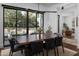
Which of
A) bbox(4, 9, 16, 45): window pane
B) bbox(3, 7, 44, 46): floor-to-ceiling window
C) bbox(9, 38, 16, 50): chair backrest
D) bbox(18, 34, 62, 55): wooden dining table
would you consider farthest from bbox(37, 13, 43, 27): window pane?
bbox(9, 38, 16, 50): chair backrest

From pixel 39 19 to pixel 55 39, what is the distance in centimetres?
49

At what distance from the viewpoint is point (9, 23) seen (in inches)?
62.8

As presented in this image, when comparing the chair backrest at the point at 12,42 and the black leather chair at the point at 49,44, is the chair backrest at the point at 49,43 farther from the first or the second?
the chair backrest at the point at 12,42

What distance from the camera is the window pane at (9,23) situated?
5.12ft

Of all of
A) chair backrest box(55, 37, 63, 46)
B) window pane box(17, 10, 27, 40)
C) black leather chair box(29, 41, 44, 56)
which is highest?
window pane box(17, 10, 27, 40)

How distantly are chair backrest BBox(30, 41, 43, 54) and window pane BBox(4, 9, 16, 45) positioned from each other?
1.34 ft

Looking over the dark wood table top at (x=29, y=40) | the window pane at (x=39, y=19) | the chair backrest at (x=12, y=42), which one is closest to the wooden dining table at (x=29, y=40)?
the dark wood table top at (x=29, y=40)

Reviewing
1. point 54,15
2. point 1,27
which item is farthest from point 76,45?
point 1,27

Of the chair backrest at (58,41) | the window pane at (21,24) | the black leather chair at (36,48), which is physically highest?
the window pane at (21,24)

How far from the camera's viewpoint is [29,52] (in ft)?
5.53

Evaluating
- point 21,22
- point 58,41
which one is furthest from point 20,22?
point 58,41

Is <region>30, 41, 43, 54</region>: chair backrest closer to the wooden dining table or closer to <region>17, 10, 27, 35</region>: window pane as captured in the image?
the wooden dining table

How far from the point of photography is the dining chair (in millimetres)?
1691

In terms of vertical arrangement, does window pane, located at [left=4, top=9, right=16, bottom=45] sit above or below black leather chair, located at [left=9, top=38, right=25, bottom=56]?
above
